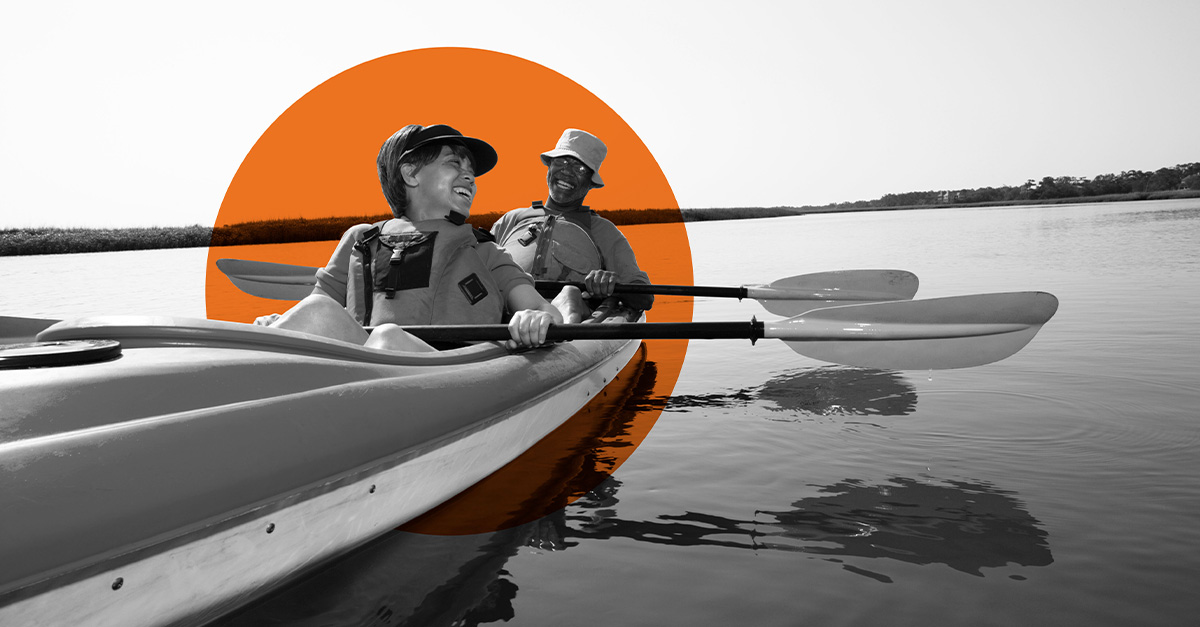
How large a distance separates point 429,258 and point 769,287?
3.93m

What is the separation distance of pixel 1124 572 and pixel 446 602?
215 centimetres

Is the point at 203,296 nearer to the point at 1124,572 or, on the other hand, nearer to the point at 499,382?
the point at 499,382

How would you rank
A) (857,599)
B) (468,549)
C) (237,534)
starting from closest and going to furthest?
(237,534) < (857,599) < (468,549)

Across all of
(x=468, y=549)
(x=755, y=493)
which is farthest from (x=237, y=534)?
(x=755, y=493)

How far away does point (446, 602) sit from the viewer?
7.68 ft

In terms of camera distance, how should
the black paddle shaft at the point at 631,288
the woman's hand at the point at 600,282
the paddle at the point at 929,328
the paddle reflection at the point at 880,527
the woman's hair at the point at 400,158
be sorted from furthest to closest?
the black paddle shaft at the point at 631,288 < the woman's hand at the point at 600,282 < the paddle at the point at 929,328 < the woman's hair at the point at 400,158 < the paddle reflection at the point at 880,527

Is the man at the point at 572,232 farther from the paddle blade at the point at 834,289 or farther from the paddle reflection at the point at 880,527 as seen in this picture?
the paddle reflection at the point at 880,527

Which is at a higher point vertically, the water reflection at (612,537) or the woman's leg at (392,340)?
the woman's leg at (392,340)

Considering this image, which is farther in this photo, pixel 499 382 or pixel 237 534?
pixel 499 382

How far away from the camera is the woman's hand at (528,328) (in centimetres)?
326

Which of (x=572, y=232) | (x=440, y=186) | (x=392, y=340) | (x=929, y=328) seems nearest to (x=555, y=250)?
(x=572, y=232)

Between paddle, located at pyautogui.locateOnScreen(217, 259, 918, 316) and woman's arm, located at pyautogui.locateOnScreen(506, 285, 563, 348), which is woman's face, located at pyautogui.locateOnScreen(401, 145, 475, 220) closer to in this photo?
woman's arm, located at pyautogui.locateOnScreen(506, 285, 563, 348)

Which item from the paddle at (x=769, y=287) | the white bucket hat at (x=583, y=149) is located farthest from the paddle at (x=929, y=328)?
the white bucket hat at (x=583, y=149)

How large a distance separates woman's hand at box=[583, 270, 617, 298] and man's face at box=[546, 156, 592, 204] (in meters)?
0.84
